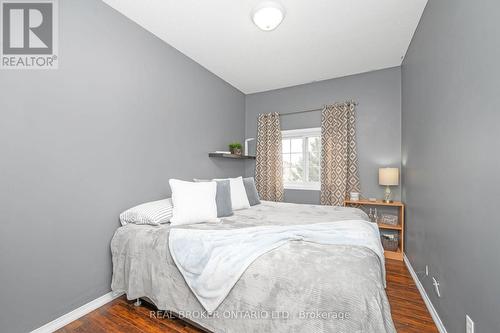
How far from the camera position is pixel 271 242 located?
1.42m

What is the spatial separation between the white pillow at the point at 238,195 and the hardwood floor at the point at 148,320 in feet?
4.33

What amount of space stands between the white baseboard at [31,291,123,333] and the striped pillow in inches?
25.6

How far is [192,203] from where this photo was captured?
204 centimetres

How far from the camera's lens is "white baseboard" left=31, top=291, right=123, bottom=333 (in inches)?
60.6

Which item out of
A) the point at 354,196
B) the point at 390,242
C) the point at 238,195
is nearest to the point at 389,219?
the point at 390,242

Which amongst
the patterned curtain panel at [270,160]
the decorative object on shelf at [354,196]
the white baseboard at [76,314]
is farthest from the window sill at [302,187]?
the white baseboard at [76,314]

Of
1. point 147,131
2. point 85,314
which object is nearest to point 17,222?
point 85,314

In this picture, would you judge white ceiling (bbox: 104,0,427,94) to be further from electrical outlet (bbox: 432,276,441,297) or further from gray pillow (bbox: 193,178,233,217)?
electrical outlet (bbox: 432,276,441,297)

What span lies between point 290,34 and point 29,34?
228 centimetres

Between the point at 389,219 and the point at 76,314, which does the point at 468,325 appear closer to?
the point at 389,219

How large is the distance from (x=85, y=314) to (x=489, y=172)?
2849mm

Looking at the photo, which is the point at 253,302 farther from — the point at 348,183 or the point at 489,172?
the point at 348,183

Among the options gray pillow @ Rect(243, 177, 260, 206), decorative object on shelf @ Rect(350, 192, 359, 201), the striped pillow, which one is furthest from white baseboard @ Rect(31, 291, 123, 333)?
decorative object on shelf @ Rect(350, 192, 359, 201)

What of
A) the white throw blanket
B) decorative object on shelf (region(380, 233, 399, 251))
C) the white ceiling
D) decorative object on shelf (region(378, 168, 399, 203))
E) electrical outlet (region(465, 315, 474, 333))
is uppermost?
the white ceiling
